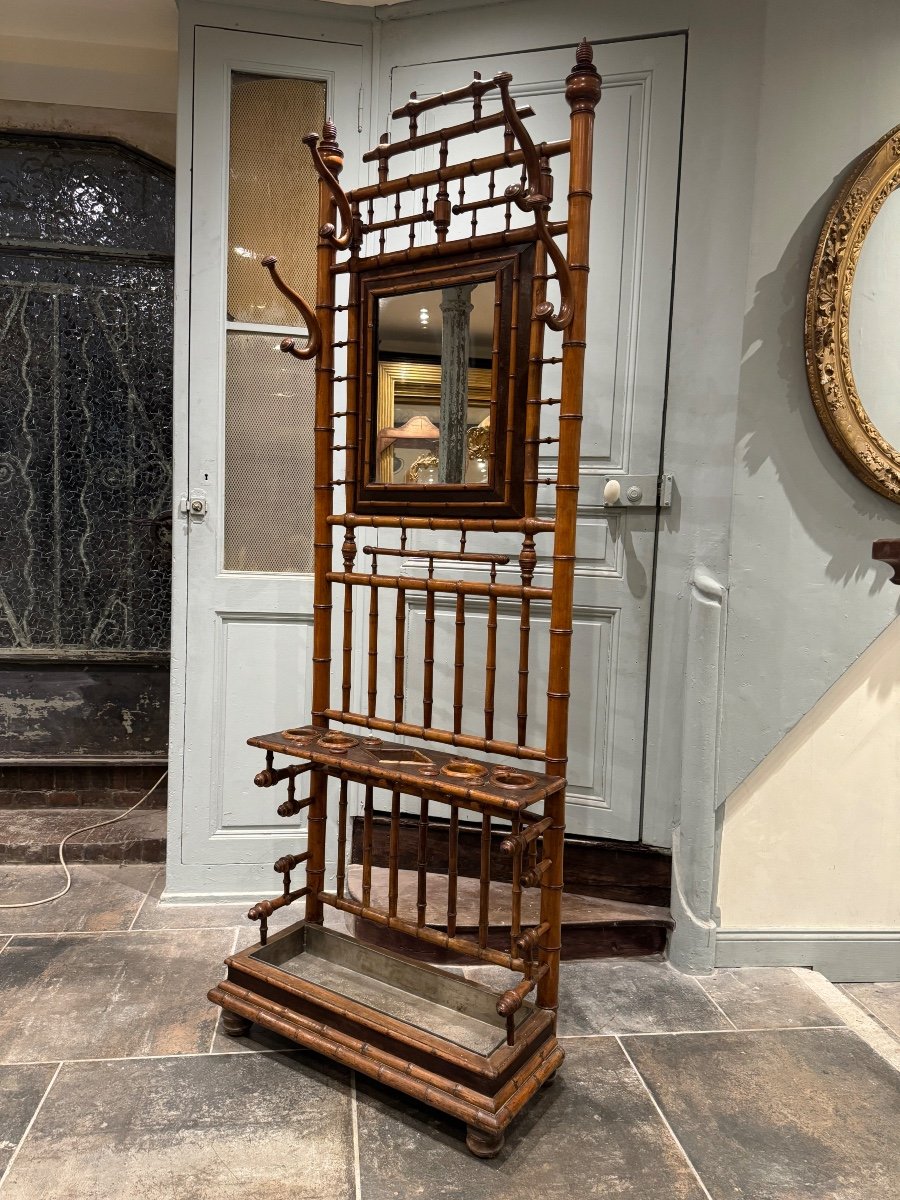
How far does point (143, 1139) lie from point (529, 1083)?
694 millimetres

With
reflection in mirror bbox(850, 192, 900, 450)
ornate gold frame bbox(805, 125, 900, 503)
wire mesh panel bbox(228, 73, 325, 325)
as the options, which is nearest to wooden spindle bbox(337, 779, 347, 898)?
wire mesh panel bbox(228, 73, 325, 325)

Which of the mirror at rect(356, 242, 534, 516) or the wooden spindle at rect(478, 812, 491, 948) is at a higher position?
the mirror at rect(356, 242, 534, 516)

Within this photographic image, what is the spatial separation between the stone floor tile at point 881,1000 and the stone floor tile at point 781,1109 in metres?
0.13

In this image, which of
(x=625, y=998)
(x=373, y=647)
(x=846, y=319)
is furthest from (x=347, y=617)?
(x=846, y=319)

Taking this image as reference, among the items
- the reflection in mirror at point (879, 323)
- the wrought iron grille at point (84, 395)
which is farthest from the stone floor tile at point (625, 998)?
the wrought iron grille at point (84, 395)

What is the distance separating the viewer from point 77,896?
2.41 meters

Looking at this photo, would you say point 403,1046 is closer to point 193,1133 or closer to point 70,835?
point 193,1133

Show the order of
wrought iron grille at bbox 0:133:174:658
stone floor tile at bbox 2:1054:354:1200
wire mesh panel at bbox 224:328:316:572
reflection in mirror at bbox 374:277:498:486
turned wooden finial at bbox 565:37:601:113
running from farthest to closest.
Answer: wrought iron grille at bbox 0:133:174:658 < wire mesh panel at bbox 224:328:316:572 < reflection in mirror at bbox 374:277:498:486 < turned wooden finial at bbox 565:37:601:113 < stone floor tile at bbox 2:1054:354:1200

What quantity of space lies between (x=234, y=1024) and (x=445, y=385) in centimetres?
145

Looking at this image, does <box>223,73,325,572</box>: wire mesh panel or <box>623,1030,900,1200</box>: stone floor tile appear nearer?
<box>623,1030,900,1200</box>: stone floor tile

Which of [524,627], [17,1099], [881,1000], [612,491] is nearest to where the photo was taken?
[17,1099]

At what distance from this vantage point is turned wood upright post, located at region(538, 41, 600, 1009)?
4.99 feet

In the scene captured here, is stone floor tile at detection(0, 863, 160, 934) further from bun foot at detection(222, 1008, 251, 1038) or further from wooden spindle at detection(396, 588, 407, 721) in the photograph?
wooden spindle at detection(396, 588, 407, 721)

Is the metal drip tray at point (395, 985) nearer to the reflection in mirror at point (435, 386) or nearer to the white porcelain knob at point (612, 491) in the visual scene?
the reflection in mirror at point (435, 386)
